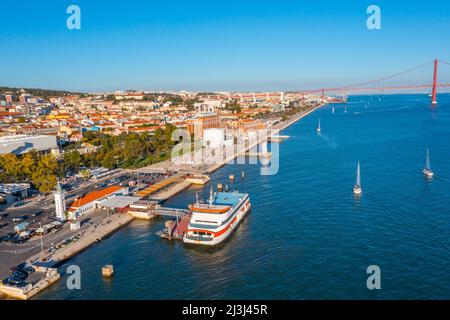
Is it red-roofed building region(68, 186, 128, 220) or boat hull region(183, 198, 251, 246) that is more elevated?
red-roofed building region(68, 186, 128, 220)

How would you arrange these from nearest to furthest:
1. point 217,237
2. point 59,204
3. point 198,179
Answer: point 217,237 < point 59,204 < point 198,179

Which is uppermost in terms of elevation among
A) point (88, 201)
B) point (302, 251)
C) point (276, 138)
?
point (276, 138)

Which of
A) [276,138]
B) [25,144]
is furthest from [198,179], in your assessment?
[276,138]

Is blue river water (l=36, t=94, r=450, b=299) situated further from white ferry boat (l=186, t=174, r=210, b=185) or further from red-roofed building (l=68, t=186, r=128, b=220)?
red-roofed building (l=68, t=186, r=128, b=220)
